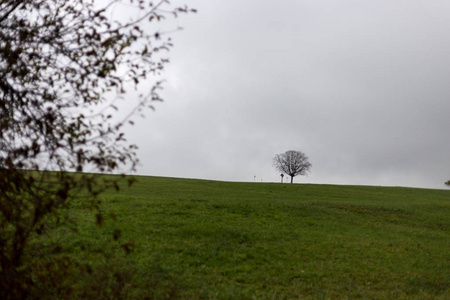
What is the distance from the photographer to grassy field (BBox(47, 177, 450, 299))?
38.3ft

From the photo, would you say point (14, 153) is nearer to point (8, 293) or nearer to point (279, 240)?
point (8, 293)

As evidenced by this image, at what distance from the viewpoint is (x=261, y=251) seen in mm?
15242

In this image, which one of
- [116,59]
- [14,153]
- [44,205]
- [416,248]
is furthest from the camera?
[416,248]

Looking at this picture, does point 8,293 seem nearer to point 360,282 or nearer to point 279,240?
point 360,282

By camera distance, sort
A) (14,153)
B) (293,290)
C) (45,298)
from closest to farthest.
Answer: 1. (14,153)
2. (45,298)
3. (293,290)

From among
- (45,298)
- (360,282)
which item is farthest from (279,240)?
(45,298)

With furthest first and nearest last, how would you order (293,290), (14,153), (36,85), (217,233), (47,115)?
(217,233) < (293,290) < (36,85) < (47,115) < (14,153)

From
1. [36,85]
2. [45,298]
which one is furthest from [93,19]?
[45,298]

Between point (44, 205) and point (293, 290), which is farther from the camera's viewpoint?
point (293, 290)

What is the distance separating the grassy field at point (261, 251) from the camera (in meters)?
11.7

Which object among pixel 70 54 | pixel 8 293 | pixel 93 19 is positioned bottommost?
pixel 8 293

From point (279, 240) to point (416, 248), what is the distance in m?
7.32

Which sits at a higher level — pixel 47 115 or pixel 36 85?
pixel 36 85

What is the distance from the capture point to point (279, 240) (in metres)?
17.2
